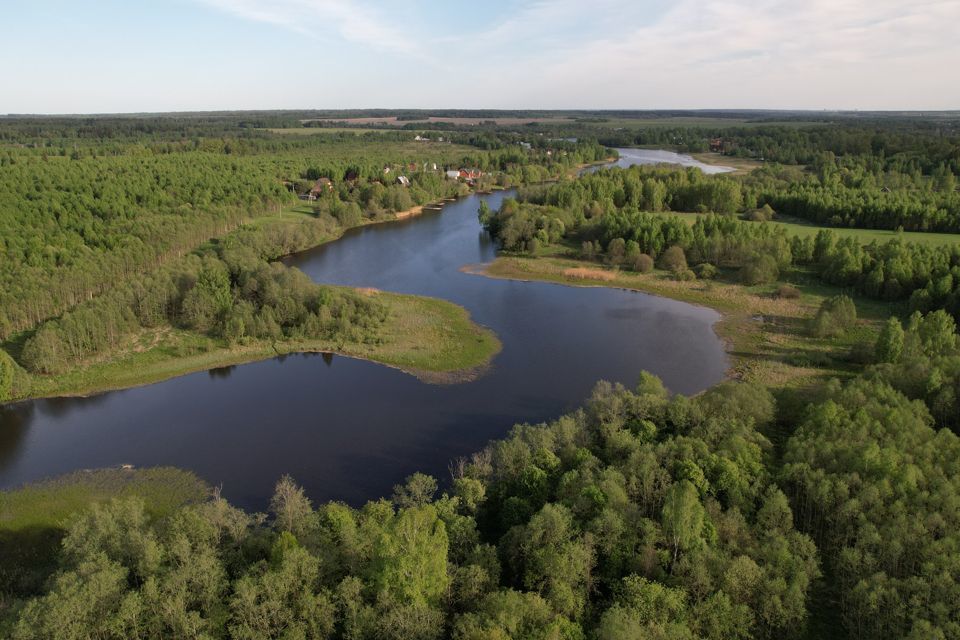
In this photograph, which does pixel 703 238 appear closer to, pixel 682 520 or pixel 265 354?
pixel 265 354

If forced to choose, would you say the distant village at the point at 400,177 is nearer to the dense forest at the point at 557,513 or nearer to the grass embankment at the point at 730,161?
the dense forest at the point at 557,513

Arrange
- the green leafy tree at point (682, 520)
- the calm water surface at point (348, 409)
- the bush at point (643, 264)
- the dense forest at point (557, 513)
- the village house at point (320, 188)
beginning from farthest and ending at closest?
the village house at point (320, 188) < the bush at point (643, 264) < the calm water surface at point (348, 409) < the green leafy tree at point (682, 520) < the dense forest at point (557, 513)

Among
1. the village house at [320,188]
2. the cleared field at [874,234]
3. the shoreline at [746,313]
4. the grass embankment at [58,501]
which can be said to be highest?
the village house at [320,188]

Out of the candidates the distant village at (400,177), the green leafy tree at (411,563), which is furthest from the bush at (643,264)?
the distant village at (400,177)

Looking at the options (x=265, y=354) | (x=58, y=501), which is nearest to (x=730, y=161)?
(x=265, y=354)

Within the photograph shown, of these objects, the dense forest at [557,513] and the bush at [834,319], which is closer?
the dense forest at [557,513]
